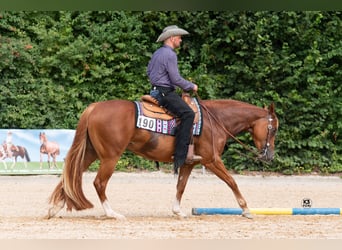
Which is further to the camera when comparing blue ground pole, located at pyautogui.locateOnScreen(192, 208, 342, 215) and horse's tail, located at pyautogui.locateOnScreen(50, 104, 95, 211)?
blue ground pole, located at pyautogui.locateOnScreen(192, 208, 342, 215)

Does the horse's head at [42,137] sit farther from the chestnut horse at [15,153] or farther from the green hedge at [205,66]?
the green hedge at [205,66]

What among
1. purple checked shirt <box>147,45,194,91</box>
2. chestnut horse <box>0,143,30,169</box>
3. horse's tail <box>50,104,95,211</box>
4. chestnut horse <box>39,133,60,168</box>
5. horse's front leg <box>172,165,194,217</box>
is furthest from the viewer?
chestnut horse <box>39,133,60,168</box>

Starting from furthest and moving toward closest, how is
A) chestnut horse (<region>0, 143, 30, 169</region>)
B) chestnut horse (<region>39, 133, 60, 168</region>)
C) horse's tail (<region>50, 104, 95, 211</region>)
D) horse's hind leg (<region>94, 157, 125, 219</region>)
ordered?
chestnut horse (<region>39, 133, 60, 168</region>) < chestnut horse (<region>0, 143, 30, 169</region>) < horse's hind leg (<region>94, 157, 125, 219</region>) < horse's tail (<region>50, 104, 95, 211</region>)

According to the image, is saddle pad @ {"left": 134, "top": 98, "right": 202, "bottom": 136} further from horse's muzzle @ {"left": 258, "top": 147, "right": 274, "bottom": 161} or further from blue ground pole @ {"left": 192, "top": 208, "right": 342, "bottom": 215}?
horse's muzzle @ {"left": 258, "top": 147, "right": 274, "bottom": 161}

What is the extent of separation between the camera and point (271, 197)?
1202cm

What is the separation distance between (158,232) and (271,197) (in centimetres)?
543

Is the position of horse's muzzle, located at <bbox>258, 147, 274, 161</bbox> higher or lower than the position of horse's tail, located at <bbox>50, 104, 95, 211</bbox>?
higher

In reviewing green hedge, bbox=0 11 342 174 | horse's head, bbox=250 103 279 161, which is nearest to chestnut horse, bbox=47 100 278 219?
horse's head, bbox=250 103 279 161

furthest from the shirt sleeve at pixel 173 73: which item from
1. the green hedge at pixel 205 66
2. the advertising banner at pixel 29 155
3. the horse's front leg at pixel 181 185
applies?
the green hedge at pixel 205 66

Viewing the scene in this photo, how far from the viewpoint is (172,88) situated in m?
8.35

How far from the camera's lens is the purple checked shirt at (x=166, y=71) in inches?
→ 322

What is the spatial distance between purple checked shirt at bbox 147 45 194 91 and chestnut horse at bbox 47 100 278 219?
0.45 metres

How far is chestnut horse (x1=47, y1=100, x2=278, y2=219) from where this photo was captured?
802cm

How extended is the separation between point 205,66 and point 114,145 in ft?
34.5
